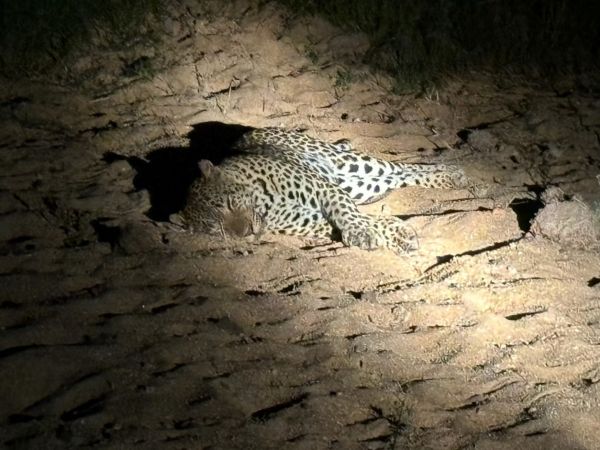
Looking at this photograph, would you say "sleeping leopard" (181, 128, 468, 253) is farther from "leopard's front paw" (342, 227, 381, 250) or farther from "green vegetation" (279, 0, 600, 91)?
"green vegetation" (279, 0, 600, 91)

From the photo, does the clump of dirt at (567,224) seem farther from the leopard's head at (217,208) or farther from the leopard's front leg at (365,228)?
the leopard's head at (217,208)

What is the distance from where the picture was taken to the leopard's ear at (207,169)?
5.69 meters

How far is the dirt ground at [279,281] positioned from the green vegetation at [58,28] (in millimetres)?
252

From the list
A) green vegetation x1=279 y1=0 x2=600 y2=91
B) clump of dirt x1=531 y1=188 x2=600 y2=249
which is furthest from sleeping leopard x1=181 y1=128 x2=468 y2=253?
green vegetation x1=279 y1=0 x2=600 y2=91

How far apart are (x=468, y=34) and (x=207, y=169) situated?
5.26 m

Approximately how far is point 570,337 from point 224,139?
375cm

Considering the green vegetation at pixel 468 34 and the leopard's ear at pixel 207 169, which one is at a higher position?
the green vegetation at pixel 468 34

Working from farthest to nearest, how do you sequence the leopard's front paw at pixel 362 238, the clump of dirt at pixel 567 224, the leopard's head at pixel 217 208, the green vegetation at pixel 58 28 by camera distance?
Answer: 1. the green vegetation at pixel 58 28
2. the clump of dirt at pixel 567 224
3. the leopard's front paw at pixel 362 238
4. the leopard's head at pixel 217 208

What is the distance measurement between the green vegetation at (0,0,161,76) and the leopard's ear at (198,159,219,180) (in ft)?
10.9

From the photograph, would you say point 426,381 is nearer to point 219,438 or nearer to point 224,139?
point 219,438

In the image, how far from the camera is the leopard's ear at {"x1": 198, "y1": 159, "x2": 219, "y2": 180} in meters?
5.69

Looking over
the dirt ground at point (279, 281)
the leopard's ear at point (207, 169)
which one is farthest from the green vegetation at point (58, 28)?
the leopard's ear at point (207, 169)

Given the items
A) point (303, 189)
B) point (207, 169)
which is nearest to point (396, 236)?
point (303, 189)

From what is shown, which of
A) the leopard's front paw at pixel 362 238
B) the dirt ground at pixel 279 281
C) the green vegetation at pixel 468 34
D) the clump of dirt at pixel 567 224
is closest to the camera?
the dirt ground at pixel 279 281
